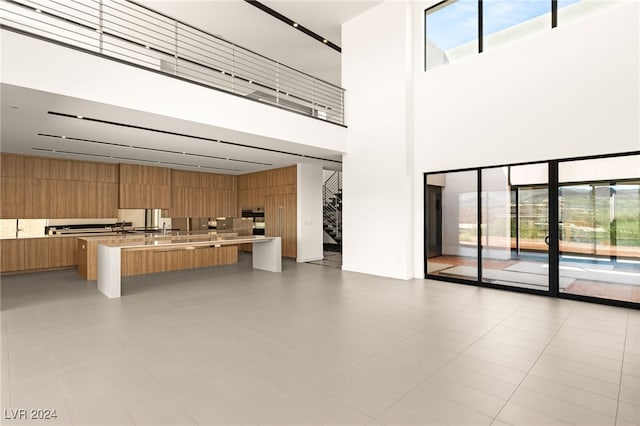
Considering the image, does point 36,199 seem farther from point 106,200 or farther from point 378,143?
point 378,143

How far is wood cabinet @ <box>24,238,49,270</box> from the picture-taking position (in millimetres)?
7781

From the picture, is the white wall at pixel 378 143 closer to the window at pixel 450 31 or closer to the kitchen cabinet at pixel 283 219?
the window at pixel 450 31

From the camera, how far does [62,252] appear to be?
824cm

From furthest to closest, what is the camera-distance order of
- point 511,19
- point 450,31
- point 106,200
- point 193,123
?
point 106,200
point 450,31
point 511,19
point 193,123

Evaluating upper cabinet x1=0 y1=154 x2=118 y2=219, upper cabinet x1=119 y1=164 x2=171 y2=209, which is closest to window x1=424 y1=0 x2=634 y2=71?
upper cabinet x1=119 y1=164 x2=171 y2=209

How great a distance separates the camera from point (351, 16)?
7.93m

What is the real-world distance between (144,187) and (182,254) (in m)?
3.06

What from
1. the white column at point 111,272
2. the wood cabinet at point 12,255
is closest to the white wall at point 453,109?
the white column at point 111,272

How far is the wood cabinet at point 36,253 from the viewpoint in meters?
7.78

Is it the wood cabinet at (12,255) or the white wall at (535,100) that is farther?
the wood cabinet at (12,255)

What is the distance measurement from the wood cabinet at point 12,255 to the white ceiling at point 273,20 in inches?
249

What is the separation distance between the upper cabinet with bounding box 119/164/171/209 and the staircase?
19.4 ft

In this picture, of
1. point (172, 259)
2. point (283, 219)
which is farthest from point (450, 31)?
point (172, 259)

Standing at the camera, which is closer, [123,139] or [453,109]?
[123,139]
